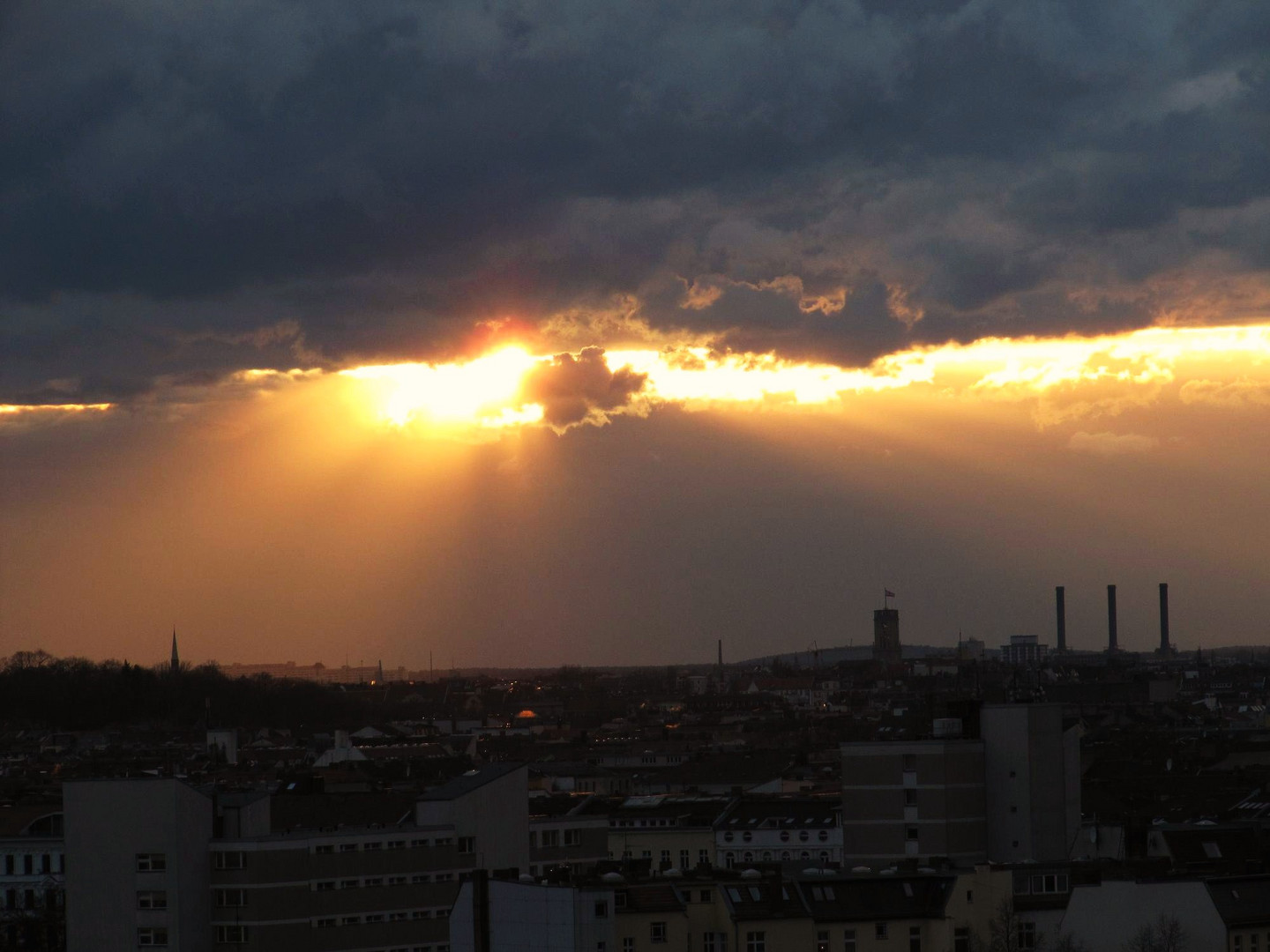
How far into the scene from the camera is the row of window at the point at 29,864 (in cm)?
9712

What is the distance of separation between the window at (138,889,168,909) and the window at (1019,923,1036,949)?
2784 centimetres

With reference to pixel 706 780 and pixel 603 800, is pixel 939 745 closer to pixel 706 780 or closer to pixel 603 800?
pixel 603 800

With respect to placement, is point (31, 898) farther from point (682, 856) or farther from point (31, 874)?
point (682, 856)

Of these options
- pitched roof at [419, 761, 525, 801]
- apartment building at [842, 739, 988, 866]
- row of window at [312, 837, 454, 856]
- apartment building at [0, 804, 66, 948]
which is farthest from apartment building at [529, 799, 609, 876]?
apartment building at [0, 804, 66, 948]

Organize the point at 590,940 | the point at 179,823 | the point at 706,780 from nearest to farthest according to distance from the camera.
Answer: the point at 590,940
the point at 179,823
the point at 706,780

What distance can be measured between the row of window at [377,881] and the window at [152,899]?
16.1 feet

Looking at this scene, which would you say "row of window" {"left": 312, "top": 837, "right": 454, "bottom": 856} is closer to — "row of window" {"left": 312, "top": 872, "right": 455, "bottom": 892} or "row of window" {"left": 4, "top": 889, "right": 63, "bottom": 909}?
"row of window" {"left": 312, "top": 872, "right": 455, "bottom": 892}

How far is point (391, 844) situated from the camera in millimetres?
75812

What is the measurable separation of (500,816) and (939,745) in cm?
1978

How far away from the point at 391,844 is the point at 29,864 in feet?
95.2

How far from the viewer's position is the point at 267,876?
7319 centimetres

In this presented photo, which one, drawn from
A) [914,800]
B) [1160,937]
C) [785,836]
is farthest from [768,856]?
[1160,937]

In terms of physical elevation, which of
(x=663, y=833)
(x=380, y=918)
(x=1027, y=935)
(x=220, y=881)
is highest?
→ (x=220, y=881)

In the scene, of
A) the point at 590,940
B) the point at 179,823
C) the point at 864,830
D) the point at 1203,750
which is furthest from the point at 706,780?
the point at 590,940
